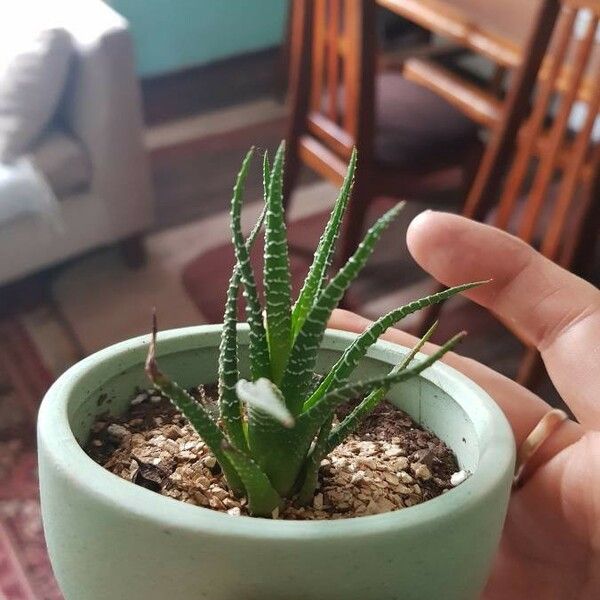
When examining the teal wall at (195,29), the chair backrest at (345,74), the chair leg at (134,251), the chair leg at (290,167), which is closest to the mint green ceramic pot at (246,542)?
the chair backrest at (345,74)

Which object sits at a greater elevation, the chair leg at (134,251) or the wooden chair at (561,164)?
the wooden chair at (561,164)

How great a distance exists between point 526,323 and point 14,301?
170 centimetres

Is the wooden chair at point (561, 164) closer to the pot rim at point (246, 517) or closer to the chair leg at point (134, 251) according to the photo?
the chair leg at point (134, 251)

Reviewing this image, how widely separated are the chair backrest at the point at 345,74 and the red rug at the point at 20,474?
2.89 ft

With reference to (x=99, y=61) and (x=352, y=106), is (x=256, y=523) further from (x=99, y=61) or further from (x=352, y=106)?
(x=99, y=61)

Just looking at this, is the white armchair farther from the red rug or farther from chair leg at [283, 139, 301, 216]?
chair leg at [283, 139, 301, 216]

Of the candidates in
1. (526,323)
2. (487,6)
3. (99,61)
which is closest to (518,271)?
(526,323)

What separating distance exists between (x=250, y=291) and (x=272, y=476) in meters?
0.11

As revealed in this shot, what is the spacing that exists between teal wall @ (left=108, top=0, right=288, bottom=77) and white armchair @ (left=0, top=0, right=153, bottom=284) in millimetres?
973

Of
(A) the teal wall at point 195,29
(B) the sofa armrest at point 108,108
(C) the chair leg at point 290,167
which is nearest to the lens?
(B) the sofa armrest at point 108,108

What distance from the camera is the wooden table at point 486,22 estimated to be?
1.76m

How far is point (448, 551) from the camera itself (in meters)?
0.44

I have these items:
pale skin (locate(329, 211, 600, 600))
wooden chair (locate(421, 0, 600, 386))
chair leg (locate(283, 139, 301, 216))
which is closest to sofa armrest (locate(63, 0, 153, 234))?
chair leg (locate(283, 139, 301, 216))

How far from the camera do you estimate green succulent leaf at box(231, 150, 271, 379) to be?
1.40 ft
